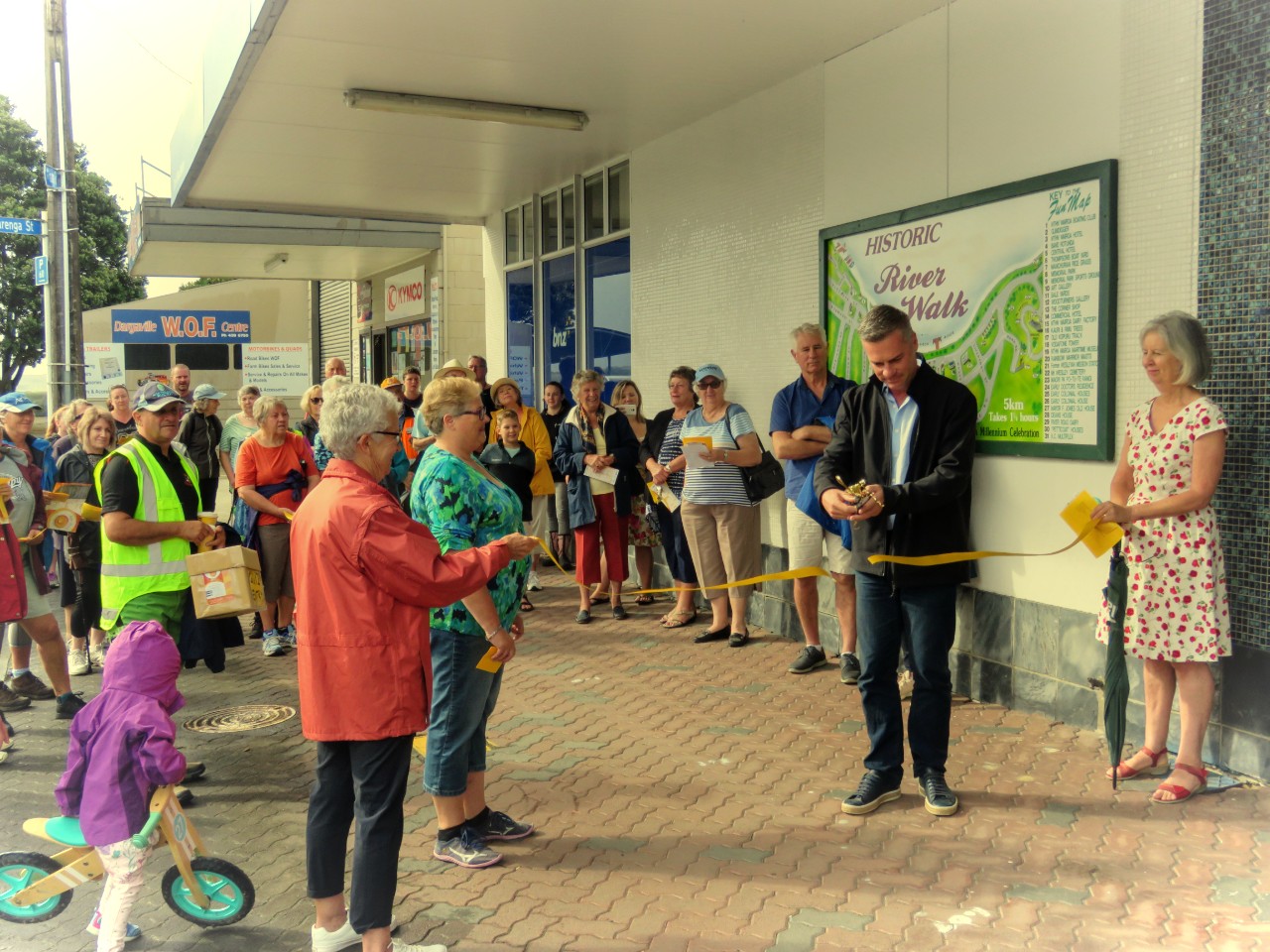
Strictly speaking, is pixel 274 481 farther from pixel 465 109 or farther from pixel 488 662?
pixel 488 662

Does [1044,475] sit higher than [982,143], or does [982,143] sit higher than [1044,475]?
[982,143]

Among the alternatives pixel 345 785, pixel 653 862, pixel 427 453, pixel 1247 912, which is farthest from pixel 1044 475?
pixel 345 785

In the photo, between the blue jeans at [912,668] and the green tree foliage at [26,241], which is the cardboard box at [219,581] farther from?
the green tree foliage at [26,241]

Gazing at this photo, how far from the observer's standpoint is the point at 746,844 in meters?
4.39

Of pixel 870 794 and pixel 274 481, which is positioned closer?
pixel 870 794

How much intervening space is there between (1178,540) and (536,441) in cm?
592

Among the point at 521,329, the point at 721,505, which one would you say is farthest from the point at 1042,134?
the point at 521,329

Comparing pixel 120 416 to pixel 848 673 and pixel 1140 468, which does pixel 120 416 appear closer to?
pixel 848 673

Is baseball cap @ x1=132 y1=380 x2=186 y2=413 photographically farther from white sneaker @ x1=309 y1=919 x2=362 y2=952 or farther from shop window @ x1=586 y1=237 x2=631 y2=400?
shop window @ x1=586 y1=237 x2=631 y2=400

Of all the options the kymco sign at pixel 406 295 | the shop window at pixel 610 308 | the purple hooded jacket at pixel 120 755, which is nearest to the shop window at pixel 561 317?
the shop window at pixel 610 308

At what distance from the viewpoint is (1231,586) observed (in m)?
4.92

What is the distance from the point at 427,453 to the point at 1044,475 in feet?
11.6

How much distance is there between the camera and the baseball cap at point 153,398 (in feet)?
16.6

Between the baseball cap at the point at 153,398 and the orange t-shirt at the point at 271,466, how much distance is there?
2.44 metres
